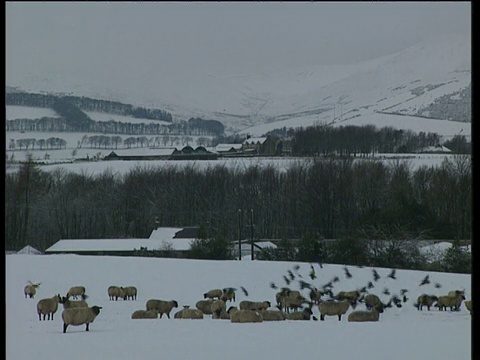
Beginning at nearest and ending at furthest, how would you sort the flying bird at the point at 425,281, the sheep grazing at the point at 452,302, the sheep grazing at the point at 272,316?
the sheep grazing at the point at 272,316 → the sheep grazing at the point at 452,302 → the flying bird at the point at 425,281

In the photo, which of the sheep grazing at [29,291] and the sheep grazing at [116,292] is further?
the sheep grazing at [116,292]

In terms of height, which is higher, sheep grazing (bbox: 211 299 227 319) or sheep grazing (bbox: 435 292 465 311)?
sheep grazing (bbox: 435 292 465 311)

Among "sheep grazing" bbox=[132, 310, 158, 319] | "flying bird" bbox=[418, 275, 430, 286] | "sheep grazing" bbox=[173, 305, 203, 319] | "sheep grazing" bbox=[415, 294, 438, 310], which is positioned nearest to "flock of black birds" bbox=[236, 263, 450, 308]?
"flying bird" bbox=[418, 275, 430, 286]

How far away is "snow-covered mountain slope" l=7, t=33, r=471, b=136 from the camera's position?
9773mm

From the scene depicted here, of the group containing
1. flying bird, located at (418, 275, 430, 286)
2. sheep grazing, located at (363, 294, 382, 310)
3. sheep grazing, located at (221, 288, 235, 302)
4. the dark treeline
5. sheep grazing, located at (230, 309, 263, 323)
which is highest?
the dark treeline

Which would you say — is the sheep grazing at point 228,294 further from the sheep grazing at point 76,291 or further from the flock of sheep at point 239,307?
the sheep grazing at point 76,291

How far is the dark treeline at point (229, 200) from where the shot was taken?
9.73 meters

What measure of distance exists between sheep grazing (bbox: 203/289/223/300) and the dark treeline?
343cm

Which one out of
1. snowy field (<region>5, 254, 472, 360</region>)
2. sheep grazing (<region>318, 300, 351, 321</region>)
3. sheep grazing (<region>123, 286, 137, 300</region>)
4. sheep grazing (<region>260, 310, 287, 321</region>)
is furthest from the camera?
sheep grazing (<region>123, 286, 137, 300</region>)

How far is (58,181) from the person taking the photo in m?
11.0

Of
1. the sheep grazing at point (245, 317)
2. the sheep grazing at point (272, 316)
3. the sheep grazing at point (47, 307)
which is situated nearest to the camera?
the sheep grazing at point (245, 317)

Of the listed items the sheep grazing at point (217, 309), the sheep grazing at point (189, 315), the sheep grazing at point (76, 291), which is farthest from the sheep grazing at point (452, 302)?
the sheep grazing at point (76, 291)

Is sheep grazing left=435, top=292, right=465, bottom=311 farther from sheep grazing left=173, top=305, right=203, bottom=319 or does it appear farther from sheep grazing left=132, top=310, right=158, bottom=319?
sheep grazing left=132, top=310, right=158, bottom=319

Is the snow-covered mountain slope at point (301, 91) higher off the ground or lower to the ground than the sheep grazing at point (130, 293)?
higher
